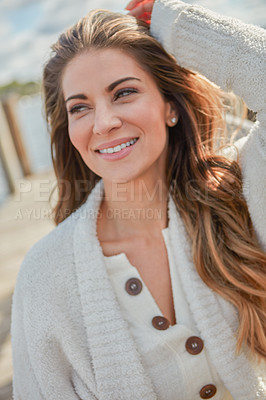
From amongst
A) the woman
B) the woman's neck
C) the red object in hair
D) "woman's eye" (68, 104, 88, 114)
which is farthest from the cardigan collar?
the red object in hair

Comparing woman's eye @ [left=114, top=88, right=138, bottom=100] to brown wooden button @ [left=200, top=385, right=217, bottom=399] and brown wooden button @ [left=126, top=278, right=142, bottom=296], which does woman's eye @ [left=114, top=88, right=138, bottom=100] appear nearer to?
brown wooden button @ [left=126, top=278, right=142, bottom=296]

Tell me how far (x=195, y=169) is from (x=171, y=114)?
0.24 meters

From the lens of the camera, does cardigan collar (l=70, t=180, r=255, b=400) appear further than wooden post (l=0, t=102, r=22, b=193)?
No

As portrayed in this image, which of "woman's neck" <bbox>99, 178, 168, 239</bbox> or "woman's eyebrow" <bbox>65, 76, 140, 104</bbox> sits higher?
"woman's eyebrow" <bbox>65, 76, 140, 104</bbox>

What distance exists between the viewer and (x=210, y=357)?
1296 millimetres

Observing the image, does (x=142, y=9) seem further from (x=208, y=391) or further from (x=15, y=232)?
(x=15, y=232)

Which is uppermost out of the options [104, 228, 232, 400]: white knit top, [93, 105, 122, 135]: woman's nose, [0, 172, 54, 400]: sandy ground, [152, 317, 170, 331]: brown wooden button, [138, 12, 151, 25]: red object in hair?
[138, 12, 151, 25]: red object in hair

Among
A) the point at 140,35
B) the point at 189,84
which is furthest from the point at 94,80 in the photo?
the point at 189,84

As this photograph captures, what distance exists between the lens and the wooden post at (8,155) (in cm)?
Result: 455

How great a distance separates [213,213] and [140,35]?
71cm

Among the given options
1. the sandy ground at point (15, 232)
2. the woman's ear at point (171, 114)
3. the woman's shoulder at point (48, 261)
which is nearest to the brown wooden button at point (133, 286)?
the woman's shoulder at point (48, 261)

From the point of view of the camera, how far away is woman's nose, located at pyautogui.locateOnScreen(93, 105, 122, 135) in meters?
1.30

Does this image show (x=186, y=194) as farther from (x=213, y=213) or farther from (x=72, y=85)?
(x=72, y=85)

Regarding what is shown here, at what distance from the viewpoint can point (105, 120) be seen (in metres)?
1.30
